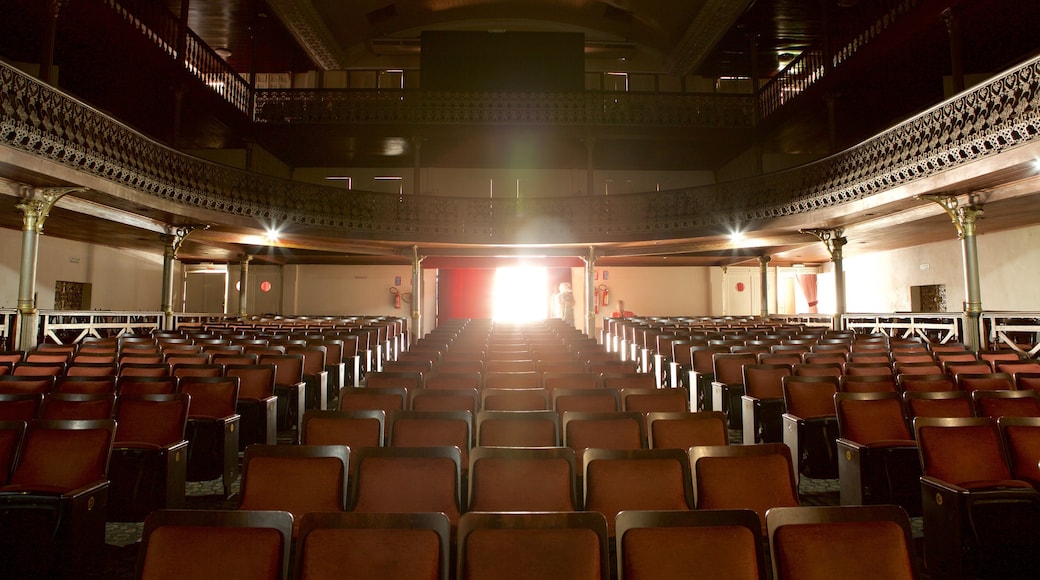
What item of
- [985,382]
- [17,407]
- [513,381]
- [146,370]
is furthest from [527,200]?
Answer: [17,407]

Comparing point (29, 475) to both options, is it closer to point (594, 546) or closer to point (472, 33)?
point (594, 546)

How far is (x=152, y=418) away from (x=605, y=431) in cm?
329

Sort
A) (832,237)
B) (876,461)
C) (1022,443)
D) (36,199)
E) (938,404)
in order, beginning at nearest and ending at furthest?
1. (1022,443)
2. (876,461)
3. (938,404)
4. (36,199)
5. (832,237)

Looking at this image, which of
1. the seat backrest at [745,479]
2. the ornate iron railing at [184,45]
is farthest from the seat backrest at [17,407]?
the ornate iron railing at [184,45]

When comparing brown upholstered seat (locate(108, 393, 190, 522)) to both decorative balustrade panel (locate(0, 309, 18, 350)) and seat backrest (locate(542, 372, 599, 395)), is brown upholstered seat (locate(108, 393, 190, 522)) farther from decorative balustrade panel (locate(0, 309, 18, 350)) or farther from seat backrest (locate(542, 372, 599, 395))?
decorative balustrade panel (locate(0, 309, 18, 350))

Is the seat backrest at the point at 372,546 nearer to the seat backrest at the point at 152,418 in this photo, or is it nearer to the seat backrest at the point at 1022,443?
the seat backrest at the point at 152,418

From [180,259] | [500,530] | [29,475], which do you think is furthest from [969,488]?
[180,259]

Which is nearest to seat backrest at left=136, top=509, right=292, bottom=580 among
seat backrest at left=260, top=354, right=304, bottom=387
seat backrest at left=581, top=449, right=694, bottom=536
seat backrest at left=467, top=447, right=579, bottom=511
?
seat backrest at left=467, top=447, right=579, bottom=511

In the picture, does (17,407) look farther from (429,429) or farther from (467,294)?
(467,294)

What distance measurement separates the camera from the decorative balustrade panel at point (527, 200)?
7.04 metres

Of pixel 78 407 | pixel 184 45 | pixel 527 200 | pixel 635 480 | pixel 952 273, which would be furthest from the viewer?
pixel 527 200

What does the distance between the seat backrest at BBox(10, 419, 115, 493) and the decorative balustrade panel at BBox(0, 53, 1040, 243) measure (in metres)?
5.71

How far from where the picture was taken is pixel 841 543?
179 cm

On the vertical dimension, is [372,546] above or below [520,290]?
below
